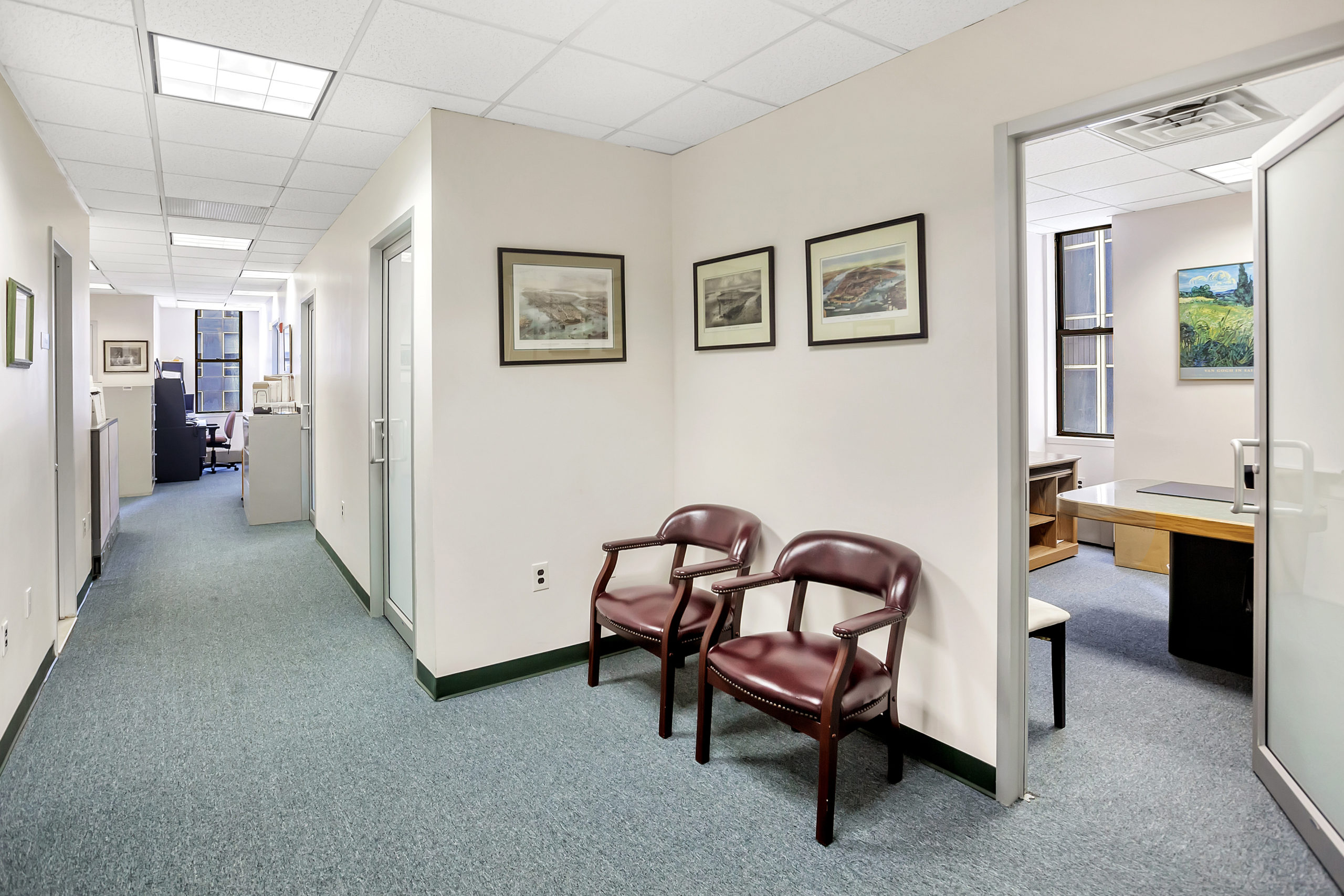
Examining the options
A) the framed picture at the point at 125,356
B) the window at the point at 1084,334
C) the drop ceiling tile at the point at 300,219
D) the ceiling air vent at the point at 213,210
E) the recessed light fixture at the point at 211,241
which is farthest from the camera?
the framed picture at the point at 125,356

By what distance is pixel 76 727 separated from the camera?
2.66 metres

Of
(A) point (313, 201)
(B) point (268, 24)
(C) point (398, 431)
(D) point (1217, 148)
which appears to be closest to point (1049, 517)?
(D) point (1217, 148)

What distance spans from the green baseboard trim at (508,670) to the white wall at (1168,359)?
3783 millimetres

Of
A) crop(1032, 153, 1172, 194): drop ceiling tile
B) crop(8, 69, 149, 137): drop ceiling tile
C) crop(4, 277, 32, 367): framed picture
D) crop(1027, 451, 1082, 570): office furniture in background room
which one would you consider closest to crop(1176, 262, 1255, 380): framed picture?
crop(1027, 451, 1082, 570): office furniture in background room

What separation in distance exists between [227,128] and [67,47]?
76 cm

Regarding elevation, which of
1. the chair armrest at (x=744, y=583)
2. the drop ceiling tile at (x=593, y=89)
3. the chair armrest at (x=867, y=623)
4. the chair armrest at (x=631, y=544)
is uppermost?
the drop ceiling tile at (x=593, y=89)

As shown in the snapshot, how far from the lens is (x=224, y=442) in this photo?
10.2 metres

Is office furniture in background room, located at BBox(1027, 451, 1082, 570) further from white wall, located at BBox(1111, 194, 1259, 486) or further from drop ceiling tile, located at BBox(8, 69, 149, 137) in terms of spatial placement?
drop ceiling tile, located at BBox(8, 69, 149, 137)

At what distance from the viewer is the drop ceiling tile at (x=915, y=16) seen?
6.75 feet

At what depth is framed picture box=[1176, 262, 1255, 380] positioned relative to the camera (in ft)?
14.5

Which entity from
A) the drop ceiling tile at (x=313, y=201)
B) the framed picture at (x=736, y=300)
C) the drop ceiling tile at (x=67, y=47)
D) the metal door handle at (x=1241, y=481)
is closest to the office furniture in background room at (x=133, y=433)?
the drop ceiling tile at (x=313, y=201)

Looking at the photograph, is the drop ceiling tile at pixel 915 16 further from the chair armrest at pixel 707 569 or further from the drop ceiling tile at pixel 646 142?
the chair armrest at pixel 707 569

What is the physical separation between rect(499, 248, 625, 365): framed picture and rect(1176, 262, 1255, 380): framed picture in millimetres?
3713

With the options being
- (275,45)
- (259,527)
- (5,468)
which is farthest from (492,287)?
(259,527)
